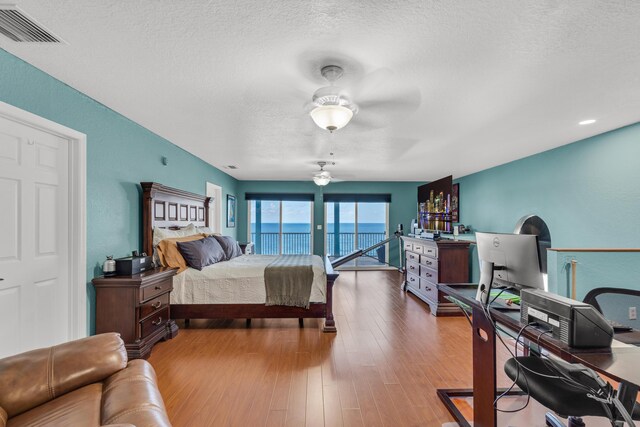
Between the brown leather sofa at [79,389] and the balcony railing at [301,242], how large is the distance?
21.1ft

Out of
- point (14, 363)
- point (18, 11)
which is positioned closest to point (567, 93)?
point (18, 11)

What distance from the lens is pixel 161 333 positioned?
3.11 meters

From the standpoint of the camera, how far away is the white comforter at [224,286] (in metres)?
3.46

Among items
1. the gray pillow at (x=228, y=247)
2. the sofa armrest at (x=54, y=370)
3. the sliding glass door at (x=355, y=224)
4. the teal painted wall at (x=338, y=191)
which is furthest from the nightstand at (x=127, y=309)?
the sliding glass door at (x=355, y=224)

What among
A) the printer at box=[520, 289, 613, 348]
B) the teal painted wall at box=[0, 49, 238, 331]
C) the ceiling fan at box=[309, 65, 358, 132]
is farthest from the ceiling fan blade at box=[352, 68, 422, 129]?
the teal painted wall at box=[0, 49, 238, 331]

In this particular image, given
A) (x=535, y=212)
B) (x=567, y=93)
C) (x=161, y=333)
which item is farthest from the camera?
(x=535, y=212)

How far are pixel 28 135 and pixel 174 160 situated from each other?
2017 mm

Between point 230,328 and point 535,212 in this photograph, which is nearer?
point 230,328

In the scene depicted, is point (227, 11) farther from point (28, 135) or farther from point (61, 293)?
point (61, 293)

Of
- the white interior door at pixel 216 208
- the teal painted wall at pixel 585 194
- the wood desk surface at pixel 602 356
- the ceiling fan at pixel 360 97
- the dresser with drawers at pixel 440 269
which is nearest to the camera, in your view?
the wood desk surface at pixel 602 356

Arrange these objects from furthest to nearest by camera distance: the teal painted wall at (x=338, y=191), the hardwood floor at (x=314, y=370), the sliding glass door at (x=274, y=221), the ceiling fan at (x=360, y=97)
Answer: the sliding glass door at (x=274, y=221) < the teal painted wall at (x=338, y=191) < the ceiling fan at (x=360, y=97) < the hardwood floor at (x=314, y=370)

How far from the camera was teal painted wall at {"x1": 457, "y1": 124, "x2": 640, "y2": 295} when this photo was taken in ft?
10.1

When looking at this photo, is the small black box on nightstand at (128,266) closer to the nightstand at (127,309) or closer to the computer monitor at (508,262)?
the nightstand at (127,309)

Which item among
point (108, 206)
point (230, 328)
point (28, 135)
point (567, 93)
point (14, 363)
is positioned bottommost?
point (230, 328)
